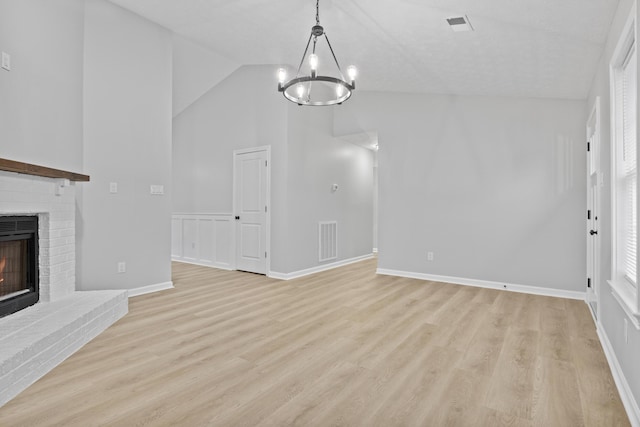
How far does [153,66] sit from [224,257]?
10.8ft

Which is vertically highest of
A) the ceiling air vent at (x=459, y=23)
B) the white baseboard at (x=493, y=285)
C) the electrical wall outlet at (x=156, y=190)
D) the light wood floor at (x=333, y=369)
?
the ceiling air vent at (x=459, y=23)

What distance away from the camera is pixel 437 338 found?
9.98 ft

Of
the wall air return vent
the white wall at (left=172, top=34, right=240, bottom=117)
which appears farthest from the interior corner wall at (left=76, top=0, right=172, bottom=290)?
the wall air return vent

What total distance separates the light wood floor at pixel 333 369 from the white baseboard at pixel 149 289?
217 millimetres

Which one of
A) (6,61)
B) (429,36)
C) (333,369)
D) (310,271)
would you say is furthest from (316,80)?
(310,271)

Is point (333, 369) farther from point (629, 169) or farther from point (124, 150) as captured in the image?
point (124, 150)

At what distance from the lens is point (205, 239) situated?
6645mm

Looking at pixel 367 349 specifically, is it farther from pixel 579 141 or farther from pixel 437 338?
pixel 579 141

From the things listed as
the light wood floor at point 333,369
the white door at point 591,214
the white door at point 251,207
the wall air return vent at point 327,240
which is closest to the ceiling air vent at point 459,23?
the white door at point 591,214

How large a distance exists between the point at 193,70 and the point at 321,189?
3013 millimetres

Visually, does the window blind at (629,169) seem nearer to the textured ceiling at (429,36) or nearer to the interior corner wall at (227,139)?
the textured ceiling at (429,36)

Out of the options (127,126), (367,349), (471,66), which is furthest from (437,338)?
(127,126)

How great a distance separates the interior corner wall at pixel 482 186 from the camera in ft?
14.8

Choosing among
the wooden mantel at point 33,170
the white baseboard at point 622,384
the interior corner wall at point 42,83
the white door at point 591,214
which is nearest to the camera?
the white baseboard at point 622,384
